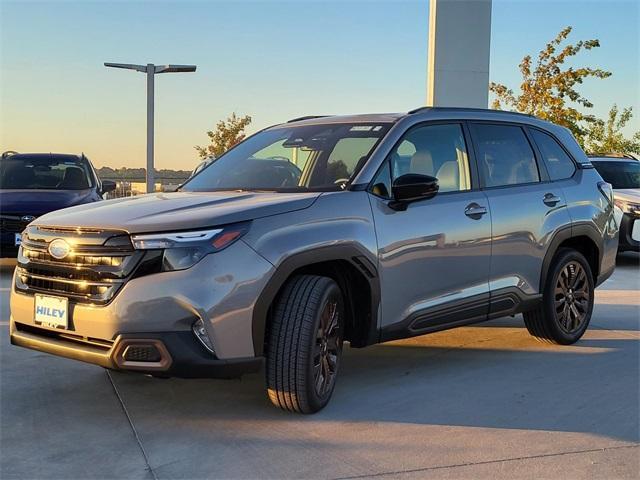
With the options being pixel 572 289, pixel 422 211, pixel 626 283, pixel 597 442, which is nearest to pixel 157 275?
pixel 422 211

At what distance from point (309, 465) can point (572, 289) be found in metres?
3.34

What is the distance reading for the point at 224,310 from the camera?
11.7 ft

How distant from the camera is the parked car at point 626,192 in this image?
10.4 meters

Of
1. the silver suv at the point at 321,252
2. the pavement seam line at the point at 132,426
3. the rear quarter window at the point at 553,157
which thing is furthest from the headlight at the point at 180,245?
the rear quarter window at the point at 553,157

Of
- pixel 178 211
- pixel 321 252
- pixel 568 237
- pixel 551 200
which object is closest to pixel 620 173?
pixel 568 237

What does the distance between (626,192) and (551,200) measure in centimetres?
584

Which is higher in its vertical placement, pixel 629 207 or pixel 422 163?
pixel 422 163

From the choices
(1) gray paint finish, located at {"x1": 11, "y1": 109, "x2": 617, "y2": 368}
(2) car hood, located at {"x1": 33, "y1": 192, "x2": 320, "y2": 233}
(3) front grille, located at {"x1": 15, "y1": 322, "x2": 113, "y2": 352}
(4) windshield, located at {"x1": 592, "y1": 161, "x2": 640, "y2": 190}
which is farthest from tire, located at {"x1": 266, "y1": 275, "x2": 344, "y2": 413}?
(4) windshield, located at {"x1": 592, "y1": 161, "x2": 640, "y2": 190}

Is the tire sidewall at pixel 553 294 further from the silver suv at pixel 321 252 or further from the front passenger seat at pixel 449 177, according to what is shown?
the front passenger seat at pixel 449 177

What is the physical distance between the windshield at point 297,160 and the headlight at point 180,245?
37.6 inches

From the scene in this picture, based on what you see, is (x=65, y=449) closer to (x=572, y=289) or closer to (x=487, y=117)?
(x=487, y=117)

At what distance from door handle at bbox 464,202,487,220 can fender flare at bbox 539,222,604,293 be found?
2.84 ft

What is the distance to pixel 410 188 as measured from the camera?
4355 millimetres

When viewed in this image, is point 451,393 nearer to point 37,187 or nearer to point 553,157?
point 553,157
